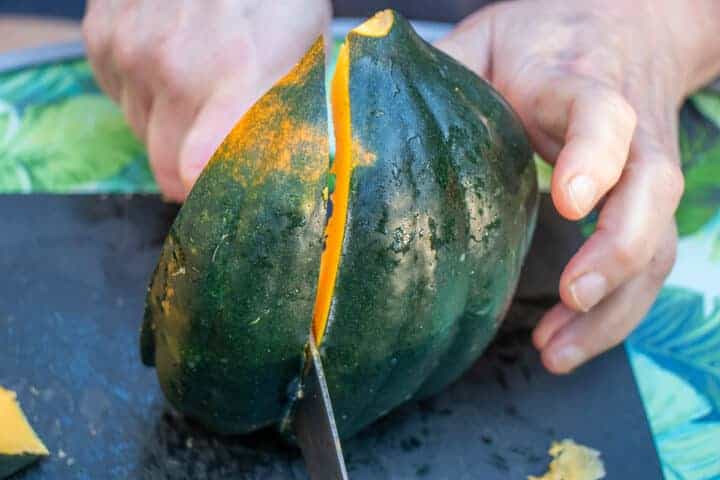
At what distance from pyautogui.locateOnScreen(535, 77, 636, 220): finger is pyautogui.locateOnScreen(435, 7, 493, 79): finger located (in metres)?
0.43

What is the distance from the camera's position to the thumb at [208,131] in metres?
1.61

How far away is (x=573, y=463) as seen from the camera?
58.2 inches

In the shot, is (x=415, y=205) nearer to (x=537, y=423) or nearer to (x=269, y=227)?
(x=269, y=227)

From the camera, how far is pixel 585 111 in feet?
4.83

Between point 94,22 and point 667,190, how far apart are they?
1.42 meters

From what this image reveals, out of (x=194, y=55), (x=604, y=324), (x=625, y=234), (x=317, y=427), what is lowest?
(x=604, y=324)

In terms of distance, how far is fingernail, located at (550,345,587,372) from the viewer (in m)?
1.59

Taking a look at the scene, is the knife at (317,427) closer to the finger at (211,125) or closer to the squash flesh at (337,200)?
the squash flesh at (337,200)

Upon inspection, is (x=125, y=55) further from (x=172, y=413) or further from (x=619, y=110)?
(x=619, y=110)

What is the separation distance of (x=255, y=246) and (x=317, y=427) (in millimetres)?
310

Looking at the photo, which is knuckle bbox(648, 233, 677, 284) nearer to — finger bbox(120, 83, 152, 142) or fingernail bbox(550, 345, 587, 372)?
fingernail bbox(550, 345, 587, 372)

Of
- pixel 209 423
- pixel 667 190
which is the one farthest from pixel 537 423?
pixel 209 423

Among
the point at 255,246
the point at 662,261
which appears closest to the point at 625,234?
the point at 662,261

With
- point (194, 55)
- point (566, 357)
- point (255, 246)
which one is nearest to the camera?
point (255, 246)
